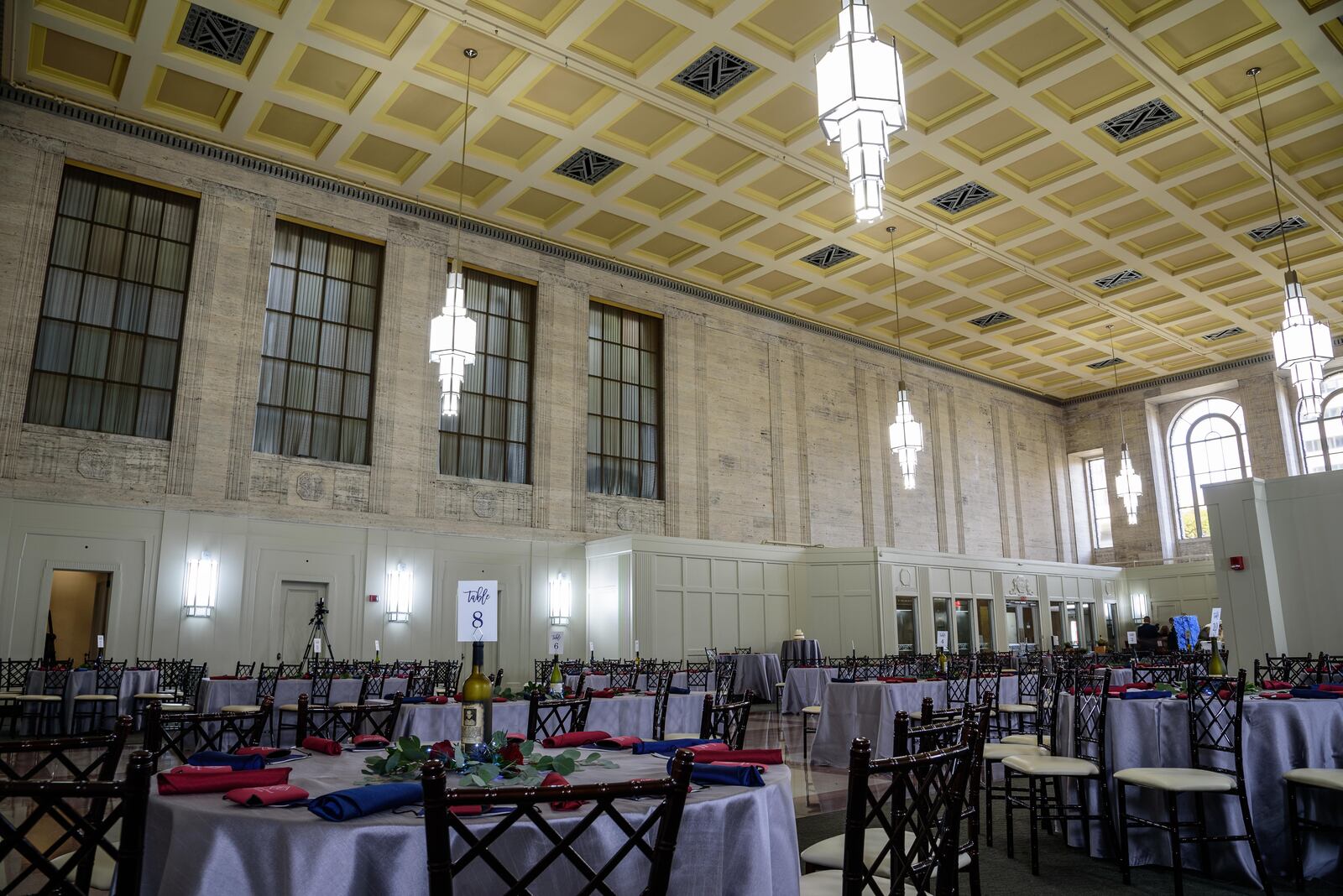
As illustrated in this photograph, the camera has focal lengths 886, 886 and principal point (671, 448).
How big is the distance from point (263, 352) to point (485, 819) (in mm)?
13351

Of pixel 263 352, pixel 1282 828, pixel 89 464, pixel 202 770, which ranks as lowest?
pixel 1282 828

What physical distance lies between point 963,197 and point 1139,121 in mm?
3045

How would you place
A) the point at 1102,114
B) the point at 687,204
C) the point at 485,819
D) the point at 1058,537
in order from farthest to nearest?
the point at 1058,537 → the point at 687,204 → the point at 1102,114 → the point at 485,819

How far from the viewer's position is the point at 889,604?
17875mm

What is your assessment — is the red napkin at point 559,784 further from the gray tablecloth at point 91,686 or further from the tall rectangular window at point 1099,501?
the tall rectangular window at point 1099,501

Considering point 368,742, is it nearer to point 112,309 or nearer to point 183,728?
point 183,728

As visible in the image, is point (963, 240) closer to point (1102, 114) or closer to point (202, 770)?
point (1102, 114)

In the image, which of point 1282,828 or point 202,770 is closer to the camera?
point 202,770

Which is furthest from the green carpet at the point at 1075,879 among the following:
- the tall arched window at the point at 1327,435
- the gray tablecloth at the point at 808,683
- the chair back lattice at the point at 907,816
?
the tall arched window at the point at 1327,435

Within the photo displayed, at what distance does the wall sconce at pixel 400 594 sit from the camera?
14125 mm

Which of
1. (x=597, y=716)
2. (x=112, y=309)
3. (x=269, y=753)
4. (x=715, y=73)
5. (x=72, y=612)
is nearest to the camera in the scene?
(x=269, y=753)

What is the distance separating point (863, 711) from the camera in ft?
27.5

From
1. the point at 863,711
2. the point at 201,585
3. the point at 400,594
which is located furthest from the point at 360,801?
the point at 400,594

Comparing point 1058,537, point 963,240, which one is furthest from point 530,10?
point 1058,537
